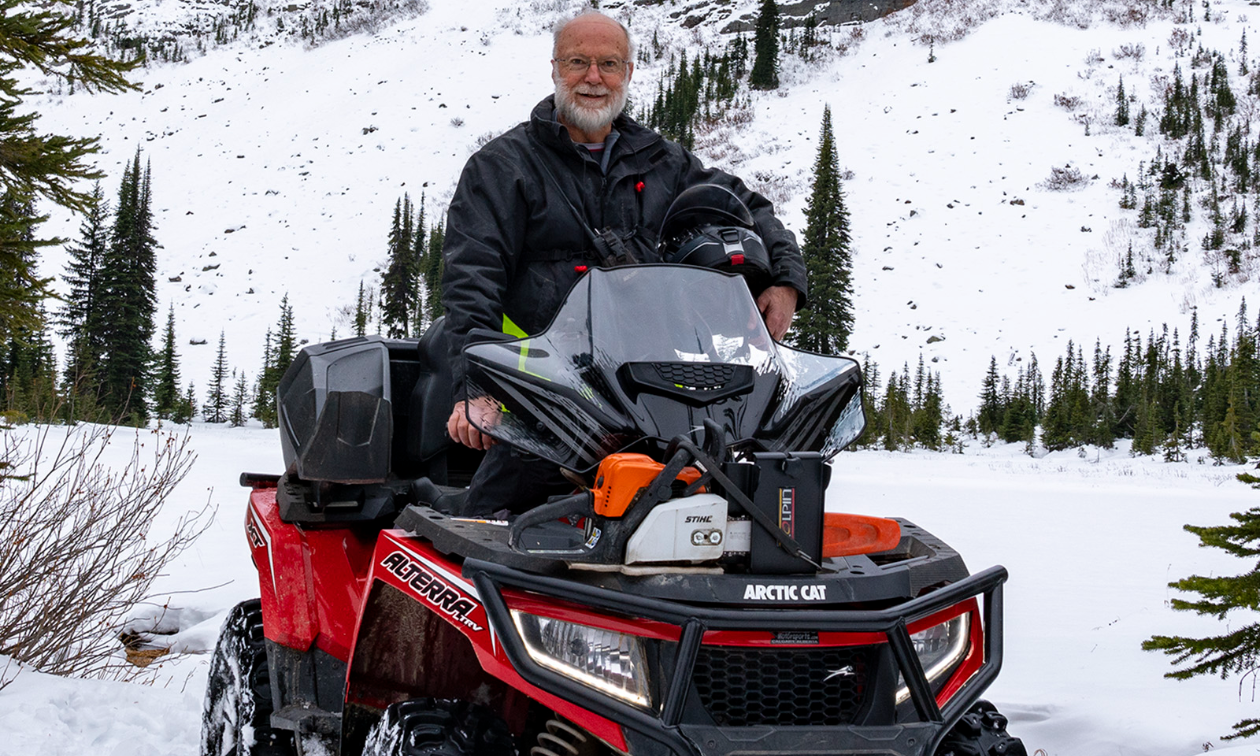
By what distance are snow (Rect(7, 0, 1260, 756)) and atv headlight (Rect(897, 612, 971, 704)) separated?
95.7 inches

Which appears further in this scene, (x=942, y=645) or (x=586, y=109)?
(x=586, y=109)

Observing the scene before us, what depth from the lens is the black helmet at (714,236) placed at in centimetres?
274

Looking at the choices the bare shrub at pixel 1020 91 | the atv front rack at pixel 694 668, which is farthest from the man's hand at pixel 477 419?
the bare shrub at pixel 1020 91

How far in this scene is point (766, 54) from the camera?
61969 mm

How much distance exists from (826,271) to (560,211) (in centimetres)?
2777

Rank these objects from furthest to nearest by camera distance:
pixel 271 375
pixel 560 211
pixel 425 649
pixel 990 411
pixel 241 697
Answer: pixel 271 375 → pixel 990 411 → pixel 241 697 → pixel 560 211 → pixel 425 649

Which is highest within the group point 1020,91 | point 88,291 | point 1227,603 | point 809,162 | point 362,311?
point 1020,91

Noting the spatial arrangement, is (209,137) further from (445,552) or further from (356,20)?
(445,552)

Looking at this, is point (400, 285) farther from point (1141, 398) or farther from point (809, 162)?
point (1141, 398)

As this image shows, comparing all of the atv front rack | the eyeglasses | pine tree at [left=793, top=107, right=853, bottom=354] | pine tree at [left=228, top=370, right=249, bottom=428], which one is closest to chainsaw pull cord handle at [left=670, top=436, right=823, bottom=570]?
the atv front rack

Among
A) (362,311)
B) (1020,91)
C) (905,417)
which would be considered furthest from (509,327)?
(1020,91)

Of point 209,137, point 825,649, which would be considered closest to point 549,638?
point 825,649

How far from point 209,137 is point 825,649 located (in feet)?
212

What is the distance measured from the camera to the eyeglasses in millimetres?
3270
